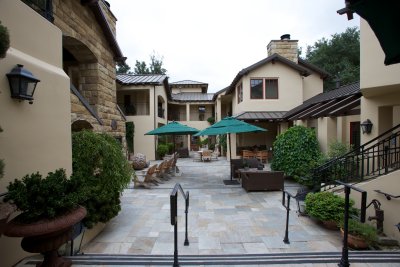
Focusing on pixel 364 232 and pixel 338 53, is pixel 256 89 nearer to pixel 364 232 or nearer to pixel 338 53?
pixel 364 232

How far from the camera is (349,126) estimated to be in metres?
12.2

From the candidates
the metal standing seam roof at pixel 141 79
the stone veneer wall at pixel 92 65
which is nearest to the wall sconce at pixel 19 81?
the stone veneer wall at pixel 92 65

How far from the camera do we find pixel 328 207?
16.8ft

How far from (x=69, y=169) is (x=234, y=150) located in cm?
1357

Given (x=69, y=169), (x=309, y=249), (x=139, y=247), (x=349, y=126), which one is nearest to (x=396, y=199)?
(x=309, y=249)

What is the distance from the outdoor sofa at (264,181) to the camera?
27.9 feet

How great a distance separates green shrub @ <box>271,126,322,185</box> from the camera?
31.6 ft

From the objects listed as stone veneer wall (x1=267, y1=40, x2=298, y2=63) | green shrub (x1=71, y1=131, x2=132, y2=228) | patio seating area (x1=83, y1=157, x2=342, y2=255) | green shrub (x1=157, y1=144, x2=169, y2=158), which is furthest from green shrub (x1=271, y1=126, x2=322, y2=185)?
green shrub (x1=157, y1=144, x2=169, y2=158)

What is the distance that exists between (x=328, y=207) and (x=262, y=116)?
10322mm

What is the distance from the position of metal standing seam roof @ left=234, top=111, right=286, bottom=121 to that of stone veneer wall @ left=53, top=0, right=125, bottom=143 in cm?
796

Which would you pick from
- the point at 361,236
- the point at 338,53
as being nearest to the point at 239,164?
the point at 361,236

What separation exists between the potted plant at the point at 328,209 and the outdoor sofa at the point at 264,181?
9.88 ft

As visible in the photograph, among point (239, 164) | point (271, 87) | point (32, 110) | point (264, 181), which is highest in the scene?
point (271, 87)

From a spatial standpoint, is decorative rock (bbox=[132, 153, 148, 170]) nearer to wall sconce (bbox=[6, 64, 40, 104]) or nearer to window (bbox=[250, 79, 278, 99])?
window (bbox=[250, 79, 278, 99])
